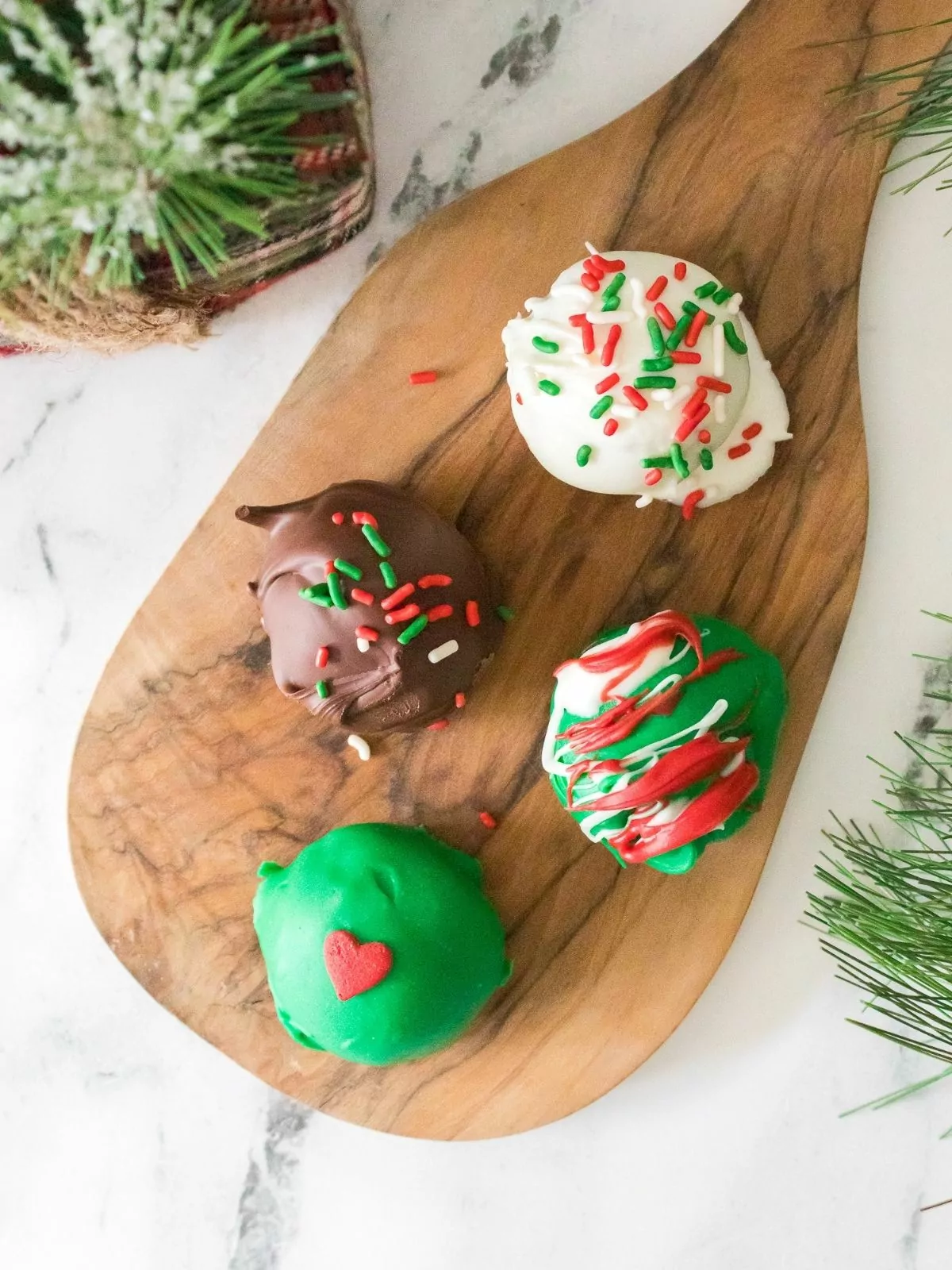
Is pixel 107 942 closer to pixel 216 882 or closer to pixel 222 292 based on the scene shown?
pixel 216 882

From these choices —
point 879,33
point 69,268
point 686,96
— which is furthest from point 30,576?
point 879,33

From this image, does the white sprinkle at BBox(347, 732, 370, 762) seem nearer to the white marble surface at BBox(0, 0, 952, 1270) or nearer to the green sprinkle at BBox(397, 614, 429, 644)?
the green sprinkle at BBox(397, 614, 429, 644)

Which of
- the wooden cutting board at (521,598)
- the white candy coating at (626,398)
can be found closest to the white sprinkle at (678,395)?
the white candy coating at (626,398)

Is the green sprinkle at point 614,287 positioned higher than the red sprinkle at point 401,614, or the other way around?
the green sprinkle at point 614,287

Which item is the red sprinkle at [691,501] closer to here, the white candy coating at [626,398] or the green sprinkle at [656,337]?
the white candy coating at [626,398]

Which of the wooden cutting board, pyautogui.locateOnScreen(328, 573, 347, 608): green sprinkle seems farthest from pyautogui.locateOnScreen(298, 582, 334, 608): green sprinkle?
the wooden cutting board
